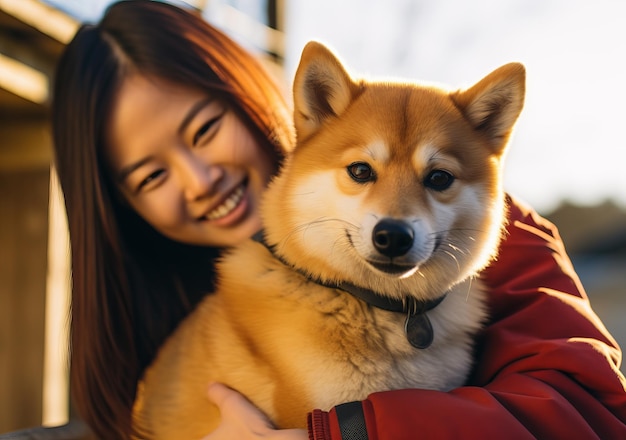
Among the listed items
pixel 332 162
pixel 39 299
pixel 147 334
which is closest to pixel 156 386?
pixel 147 334

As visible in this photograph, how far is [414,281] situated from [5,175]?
265 cm

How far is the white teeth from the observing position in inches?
89.5

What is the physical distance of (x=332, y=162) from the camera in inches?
70.1

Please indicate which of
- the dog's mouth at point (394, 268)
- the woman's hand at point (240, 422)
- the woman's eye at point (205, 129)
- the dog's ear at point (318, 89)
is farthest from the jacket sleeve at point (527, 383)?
the woman's eye at point (205, 129)

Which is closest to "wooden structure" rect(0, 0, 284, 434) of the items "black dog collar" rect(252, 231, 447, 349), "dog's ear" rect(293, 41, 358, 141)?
"dog's ear" rect(293, 41, 358, 141)

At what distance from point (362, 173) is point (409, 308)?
1.33 feet

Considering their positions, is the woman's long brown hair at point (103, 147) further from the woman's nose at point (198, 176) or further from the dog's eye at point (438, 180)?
the dog's eye at point (438, 180)

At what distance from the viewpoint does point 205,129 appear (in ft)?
7.36

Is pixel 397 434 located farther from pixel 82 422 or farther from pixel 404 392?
pixel 82 422

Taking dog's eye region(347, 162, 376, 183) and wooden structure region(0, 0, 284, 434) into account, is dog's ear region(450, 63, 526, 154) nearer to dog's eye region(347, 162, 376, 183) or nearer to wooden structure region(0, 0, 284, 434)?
dog's eye region(347, 162, 376, 183)

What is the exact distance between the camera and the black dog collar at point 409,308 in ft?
5.64

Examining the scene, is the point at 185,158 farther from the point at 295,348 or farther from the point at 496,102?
the point at 496,102

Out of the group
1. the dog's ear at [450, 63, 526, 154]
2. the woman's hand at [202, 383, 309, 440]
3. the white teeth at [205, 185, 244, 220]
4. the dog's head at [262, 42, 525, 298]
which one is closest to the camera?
the woman's hand at [202, 383, 309, 440]

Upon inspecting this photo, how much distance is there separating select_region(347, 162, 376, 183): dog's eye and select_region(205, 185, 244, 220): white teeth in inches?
26.0
